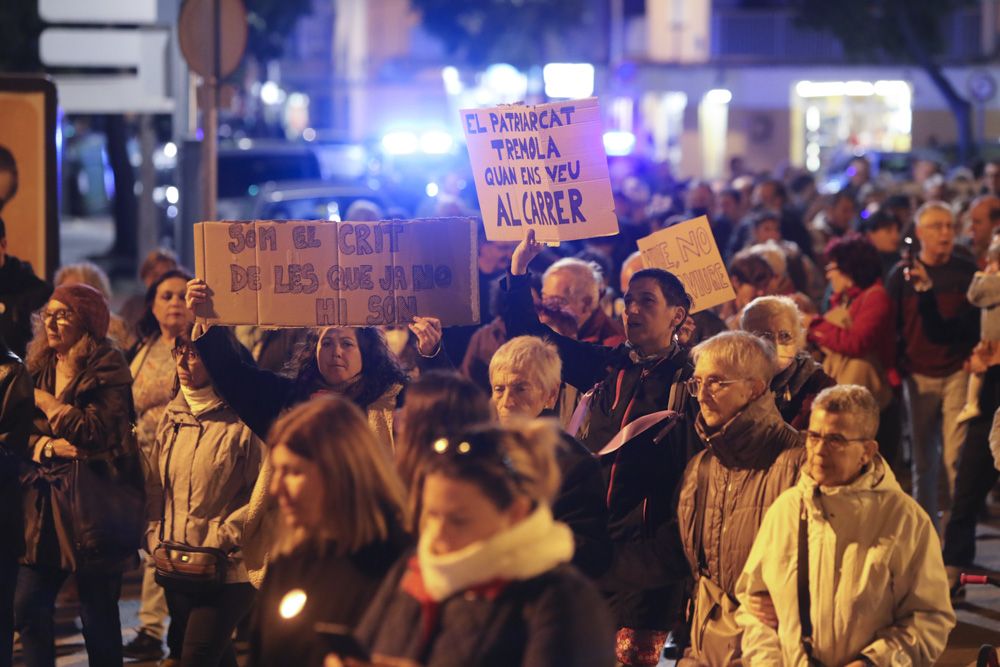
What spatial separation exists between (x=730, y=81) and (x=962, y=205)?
3231cm

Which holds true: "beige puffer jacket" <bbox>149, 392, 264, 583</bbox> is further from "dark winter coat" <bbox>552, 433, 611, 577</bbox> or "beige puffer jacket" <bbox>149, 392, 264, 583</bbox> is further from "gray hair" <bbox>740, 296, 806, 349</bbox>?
"gray hair" <bbox>740, 296, 806, 349</bbox>

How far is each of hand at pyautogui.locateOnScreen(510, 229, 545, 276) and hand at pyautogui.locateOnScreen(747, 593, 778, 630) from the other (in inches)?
99.8

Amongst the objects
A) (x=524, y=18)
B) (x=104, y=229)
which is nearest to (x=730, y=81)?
(x=524, y=18)

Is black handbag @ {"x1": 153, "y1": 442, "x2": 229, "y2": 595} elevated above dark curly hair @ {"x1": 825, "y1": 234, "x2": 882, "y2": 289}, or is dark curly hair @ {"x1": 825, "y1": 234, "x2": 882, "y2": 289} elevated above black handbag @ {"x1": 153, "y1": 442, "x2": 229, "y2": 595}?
dark curly hair @ {"x1": 825, "y1": 234, "x2": 882, "y2": 289}

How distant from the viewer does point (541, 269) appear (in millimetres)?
10664

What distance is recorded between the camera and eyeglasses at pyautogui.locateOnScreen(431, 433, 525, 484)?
11.5 ft

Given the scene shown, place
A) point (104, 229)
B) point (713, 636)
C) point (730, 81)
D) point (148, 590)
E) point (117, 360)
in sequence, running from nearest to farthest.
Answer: point (713, 636)
point (117, 360)
point (148, 590)
point (104, 229)
point (730, 81)

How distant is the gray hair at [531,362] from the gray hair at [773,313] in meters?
1.58

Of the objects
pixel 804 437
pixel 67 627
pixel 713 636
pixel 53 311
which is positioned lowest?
pixel 67 627

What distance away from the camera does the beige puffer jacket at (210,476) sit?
6352 mm

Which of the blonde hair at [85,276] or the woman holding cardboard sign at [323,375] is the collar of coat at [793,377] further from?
the blonde hair at [85,276]

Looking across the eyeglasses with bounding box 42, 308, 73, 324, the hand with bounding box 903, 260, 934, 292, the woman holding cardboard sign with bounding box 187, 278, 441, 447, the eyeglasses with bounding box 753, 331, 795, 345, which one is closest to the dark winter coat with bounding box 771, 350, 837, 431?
the eyeglasses with bounding box 753, 331, 795, 345

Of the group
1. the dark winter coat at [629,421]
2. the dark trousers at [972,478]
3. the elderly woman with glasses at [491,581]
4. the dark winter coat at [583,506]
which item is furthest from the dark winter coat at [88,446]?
the dark trousers at [972,478]

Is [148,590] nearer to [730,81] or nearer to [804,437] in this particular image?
[804,437]
